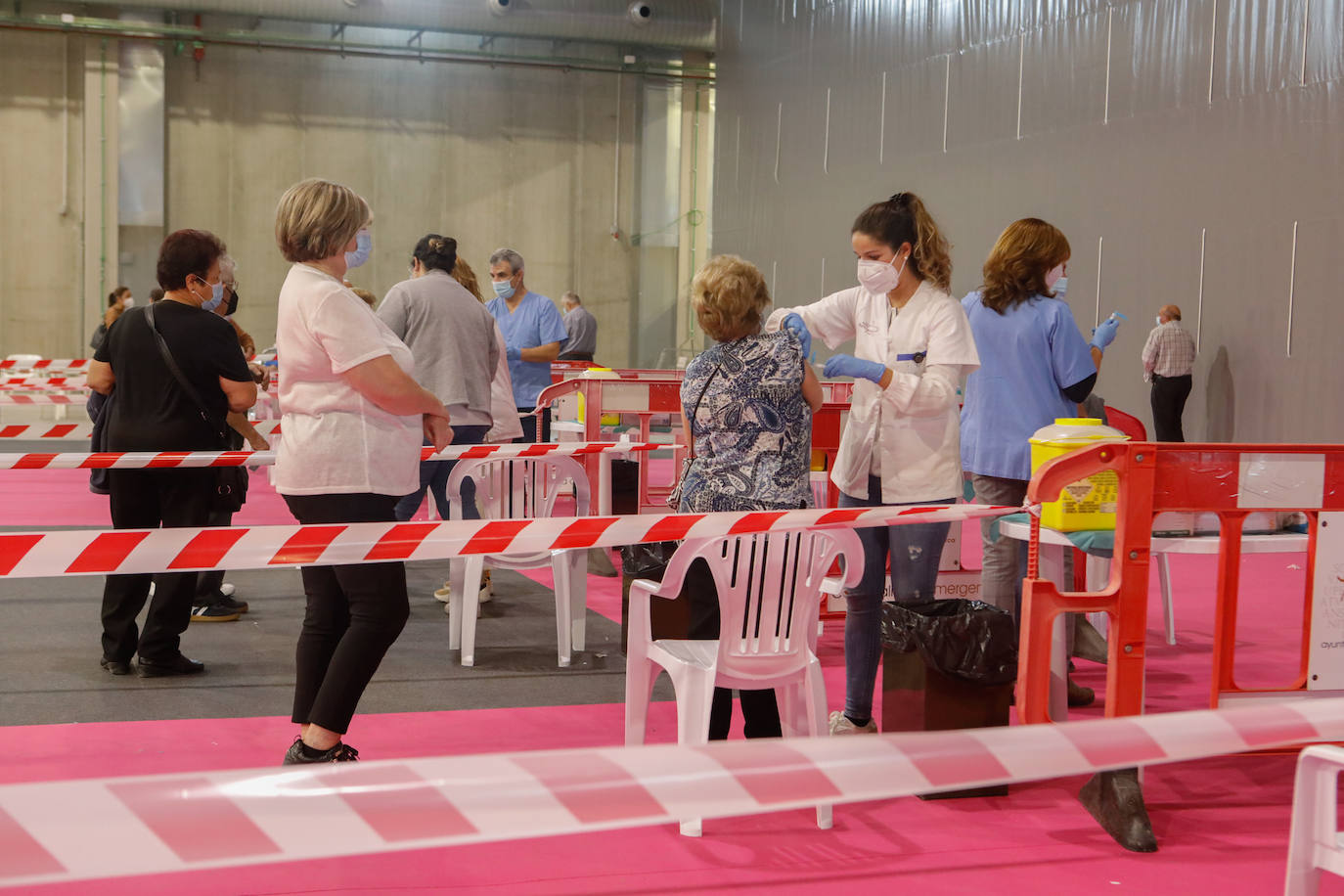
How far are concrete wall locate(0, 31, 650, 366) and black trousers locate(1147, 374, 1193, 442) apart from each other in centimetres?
985

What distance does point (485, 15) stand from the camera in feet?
53.5

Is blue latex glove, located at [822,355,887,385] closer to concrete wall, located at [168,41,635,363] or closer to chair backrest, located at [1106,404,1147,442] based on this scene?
chair backrest, located at [1106,404,1147,442]

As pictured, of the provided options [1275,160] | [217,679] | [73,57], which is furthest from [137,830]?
[73,57]

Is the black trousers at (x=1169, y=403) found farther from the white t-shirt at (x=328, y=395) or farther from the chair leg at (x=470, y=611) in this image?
the white t-shirt at (x=328, y=395)

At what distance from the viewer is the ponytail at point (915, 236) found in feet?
10.7

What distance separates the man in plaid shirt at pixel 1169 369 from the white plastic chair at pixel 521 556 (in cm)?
624

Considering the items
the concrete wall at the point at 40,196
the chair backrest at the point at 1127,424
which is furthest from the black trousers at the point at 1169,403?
the concrete wall at the point at 40,196

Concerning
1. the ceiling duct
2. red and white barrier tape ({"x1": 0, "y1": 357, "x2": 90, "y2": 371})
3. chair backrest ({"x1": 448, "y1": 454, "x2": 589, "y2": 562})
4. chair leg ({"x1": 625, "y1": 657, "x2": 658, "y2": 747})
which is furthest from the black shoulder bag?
the ceiling duct

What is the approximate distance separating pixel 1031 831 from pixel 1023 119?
9585 mm

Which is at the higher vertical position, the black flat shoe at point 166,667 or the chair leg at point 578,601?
the chair leg at point 578,601

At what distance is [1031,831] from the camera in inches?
111

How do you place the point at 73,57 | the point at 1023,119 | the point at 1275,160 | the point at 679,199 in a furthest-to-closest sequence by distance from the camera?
the point at 679,199 → the point at 73,57 → the point at 1023,119 → the point at 1275,160

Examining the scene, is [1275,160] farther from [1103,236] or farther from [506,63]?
[506,63]

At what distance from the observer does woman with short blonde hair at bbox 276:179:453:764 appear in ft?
9.06
